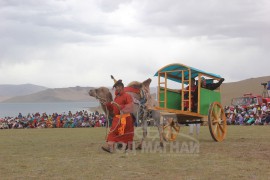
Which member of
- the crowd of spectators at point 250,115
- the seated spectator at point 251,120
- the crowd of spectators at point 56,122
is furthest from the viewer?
the crowd of spectators at point 56,122

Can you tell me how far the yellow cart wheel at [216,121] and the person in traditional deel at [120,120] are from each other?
123 inches

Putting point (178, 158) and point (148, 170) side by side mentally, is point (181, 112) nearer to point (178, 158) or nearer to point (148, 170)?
point (178, 158)

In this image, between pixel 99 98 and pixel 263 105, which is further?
pixel 263 105

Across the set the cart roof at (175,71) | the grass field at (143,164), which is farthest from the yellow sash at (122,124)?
the cart roof at (175,71)

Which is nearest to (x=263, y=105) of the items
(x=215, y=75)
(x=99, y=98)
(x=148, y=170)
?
(x=215, y=75)

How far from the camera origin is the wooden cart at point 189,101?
12.2 metres

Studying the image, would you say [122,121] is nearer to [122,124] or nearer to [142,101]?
[122,124]

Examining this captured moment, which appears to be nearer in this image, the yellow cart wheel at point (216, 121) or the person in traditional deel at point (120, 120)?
the person in traditional deel at point (120, 120)

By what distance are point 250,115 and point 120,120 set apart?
62.1 ft

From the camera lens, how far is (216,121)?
1296 cm

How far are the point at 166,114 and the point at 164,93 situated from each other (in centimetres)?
104

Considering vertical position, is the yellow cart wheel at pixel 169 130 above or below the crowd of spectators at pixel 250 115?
A: below

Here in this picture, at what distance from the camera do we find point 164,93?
1280 cm

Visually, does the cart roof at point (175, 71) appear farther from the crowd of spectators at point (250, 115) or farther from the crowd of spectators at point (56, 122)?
the crowd of spectators at point (56, 122)
